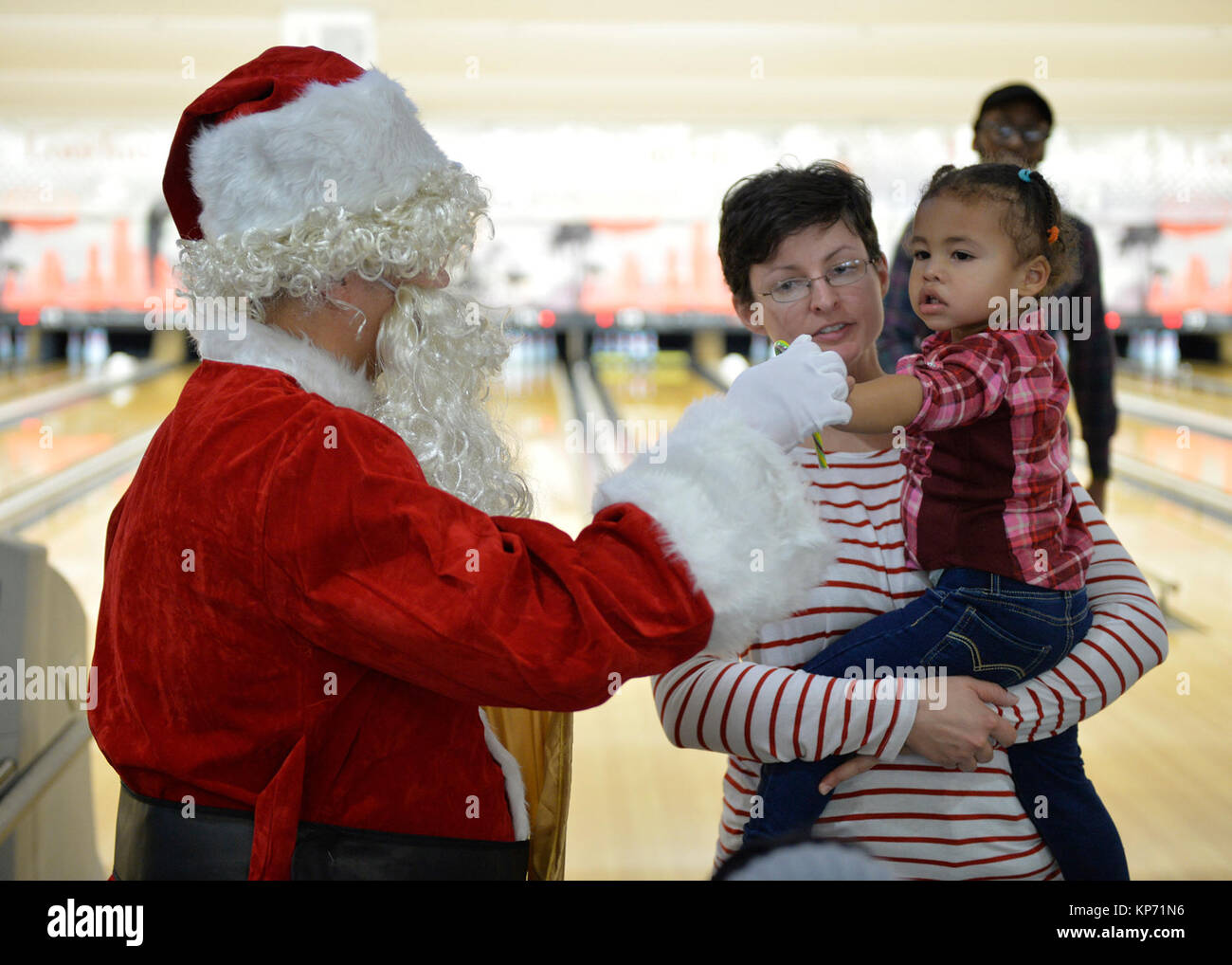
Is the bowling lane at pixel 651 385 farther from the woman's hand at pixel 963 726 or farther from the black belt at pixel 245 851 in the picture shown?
the black belt at pixel 245 851

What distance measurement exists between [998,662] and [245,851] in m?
0.74

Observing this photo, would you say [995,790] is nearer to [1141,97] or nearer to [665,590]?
[665,590]

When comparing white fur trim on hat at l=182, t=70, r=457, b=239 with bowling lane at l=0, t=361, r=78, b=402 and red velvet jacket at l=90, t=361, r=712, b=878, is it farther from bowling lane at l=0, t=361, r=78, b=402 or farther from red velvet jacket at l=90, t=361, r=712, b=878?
bowling lane at l=0, t=361, r=78, b=402

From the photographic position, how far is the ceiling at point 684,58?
5.04m

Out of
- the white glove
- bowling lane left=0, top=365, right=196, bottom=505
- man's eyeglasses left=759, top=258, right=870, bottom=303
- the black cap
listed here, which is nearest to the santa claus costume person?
the white glove

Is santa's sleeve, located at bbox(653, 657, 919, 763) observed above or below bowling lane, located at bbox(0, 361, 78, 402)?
below

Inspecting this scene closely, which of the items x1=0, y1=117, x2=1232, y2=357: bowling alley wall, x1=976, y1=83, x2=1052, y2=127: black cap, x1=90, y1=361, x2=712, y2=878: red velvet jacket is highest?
x1=0, y1=117, x2=1232, y2=357: bowling alley wall

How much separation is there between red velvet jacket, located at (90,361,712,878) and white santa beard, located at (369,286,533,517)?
0.13 m

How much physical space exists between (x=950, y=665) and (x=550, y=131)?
243 inches

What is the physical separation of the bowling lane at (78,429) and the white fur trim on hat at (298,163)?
400cm

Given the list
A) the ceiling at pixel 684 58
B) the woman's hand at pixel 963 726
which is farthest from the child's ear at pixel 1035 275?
the ceiling at pixel 684 58

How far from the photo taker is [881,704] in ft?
3.52

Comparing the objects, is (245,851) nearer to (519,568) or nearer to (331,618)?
(331,618)

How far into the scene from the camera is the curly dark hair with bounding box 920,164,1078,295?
1136 mm
